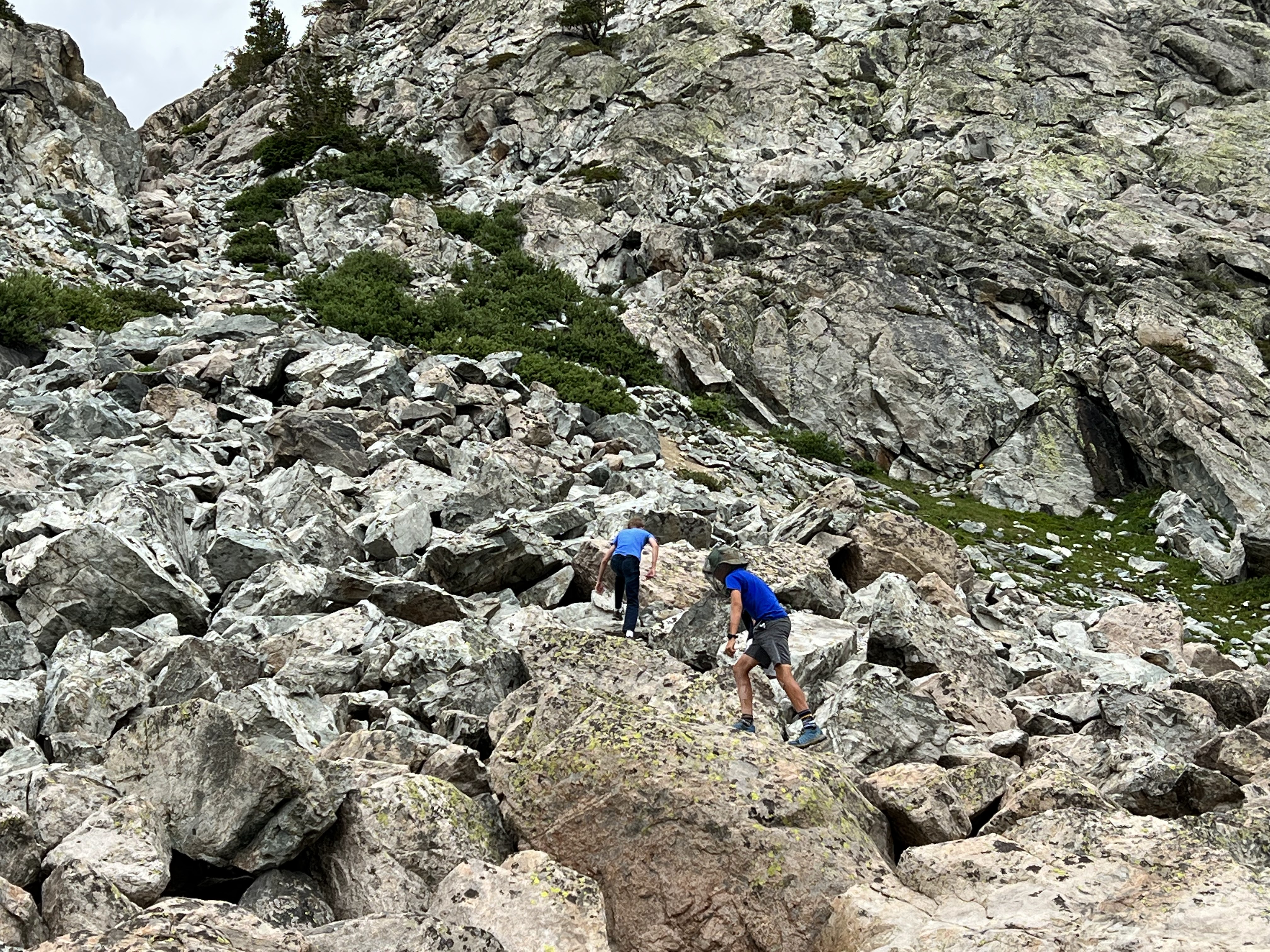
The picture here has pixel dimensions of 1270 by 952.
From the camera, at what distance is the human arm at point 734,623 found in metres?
9.51

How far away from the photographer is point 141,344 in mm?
23953

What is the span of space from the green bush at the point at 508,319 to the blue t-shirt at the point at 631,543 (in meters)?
14.7

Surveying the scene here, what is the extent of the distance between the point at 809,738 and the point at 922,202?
114 feet

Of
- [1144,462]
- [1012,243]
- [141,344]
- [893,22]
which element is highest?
[893,22]

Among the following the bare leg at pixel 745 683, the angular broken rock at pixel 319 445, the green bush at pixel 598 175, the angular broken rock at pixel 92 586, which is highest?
the green bush at pixel 598 175

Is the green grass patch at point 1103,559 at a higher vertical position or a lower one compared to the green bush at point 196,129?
lower

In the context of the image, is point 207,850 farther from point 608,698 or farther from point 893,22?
point 893,22

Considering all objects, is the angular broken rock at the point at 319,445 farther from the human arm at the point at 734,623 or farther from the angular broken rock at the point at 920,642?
the human arm at the point at 734,623

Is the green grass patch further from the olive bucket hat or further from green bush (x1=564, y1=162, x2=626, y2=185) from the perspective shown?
green bush (x1=564, y1=162, x2=626, y2=185)

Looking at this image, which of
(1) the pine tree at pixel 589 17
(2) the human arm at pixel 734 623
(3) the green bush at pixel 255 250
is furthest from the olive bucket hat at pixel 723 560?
(1) the pine tree at pixel 589 17

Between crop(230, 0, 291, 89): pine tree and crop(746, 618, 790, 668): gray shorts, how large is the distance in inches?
2540

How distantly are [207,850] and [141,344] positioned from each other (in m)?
21.3

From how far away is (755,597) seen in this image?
379 inches

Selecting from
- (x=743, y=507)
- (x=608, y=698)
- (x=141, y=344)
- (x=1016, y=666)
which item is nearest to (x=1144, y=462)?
(x=743, y=507)
